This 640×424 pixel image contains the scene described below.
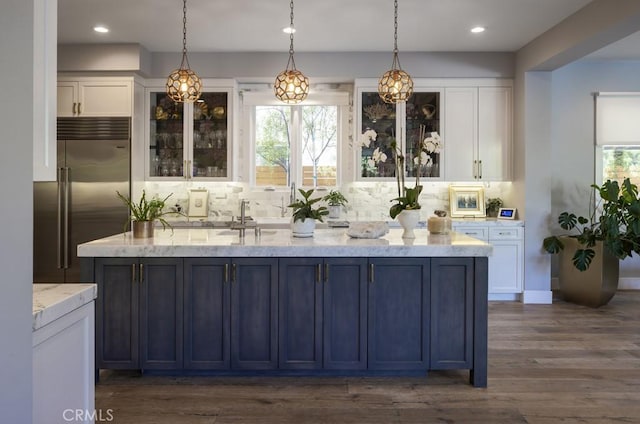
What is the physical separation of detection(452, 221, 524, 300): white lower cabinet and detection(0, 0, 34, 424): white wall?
478cm

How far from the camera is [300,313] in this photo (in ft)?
10.1

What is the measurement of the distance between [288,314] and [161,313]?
84 cm

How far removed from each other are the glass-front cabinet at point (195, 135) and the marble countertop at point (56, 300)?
13.1ft

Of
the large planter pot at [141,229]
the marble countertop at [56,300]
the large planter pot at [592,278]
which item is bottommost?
the large planter pot at [592,278]

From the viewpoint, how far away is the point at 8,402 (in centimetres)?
124

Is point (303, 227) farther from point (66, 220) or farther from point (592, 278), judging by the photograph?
point (592, 278)

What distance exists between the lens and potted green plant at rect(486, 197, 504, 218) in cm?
590

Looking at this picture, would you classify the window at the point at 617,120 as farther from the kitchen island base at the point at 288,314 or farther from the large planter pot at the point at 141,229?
the large planter pot at the point at 141,229

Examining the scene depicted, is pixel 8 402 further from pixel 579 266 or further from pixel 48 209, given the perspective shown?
pixel 579 266

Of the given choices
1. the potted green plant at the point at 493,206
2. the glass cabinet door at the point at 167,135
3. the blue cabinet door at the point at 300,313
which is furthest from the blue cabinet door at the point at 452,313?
the glass cabinet door at the point at 167,135

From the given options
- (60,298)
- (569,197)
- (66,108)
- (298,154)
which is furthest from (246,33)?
(569,197)

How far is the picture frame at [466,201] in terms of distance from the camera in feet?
19.0

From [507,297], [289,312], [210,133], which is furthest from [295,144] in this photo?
[289,312]

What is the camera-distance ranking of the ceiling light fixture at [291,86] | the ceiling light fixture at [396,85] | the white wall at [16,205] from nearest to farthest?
1. the white wall at [16,205]
2. the ceiling light fixture at [291,86]
3. the ceiling light fixture at [396,85]
